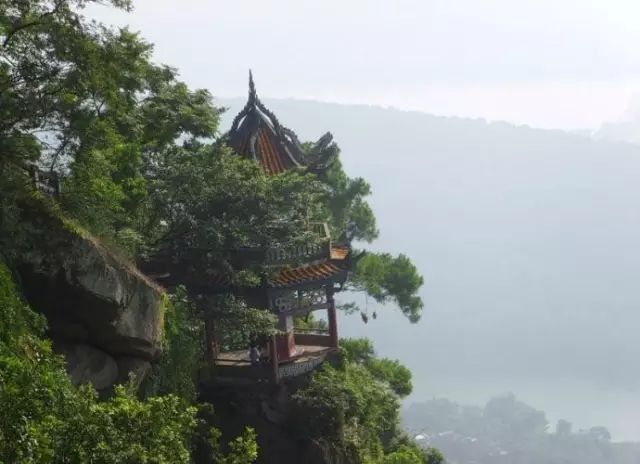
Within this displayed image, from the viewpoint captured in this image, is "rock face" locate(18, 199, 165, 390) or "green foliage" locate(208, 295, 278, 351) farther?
"green foliage" locate(208, 295, 278, 351)

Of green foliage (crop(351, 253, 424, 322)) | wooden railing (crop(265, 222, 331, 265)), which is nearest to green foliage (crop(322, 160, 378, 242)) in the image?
green foliage (crop(351, 253, 424, 322))

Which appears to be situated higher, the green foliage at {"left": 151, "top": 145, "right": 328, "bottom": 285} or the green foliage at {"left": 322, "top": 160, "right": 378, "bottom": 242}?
the green foliage at {"left": 322, "top": 160, "right": 378, "bottom": 242}

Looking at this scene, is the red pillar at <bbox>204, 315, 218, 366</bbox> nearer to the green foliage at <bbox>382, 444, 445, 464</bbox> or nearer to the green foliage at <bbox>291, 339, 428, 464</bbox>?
the green foliage at <bbox>291, 339, 428, 464</bbox>

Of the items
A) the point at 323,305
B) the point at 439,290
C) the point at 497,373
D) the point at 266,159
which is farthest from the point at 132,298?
the point at 439,290

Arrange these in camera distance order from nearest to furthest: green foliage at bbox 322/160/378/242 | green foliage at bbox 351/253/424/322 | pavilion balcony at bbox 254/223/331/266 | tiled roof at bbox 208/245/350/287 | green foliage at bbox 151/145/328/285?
green foliage at bbox 151/145/328/285 → pavilion balcony at bbox 254/223/331/266 → tiled roof at bbox 208/245/350/287 → green foliage at bbox 351/253/424/322 → green foliage at bbox 322/160/378/242

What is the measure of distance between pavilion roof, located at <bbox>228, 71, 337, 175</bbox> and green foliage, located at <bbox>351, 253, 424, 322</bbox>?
5.23m

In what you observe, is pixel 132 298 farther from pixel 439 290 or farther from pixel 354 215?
pixel 439 290

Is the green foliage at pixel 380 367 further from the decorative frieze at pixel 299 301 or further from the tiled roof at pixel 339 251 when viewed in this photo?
the decorative frieze at pixel 299 301

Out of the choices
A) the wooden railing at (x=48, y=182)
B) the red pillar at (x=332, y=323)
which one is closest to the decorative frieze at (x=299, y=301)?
the red pillar at (x=332, y=323)

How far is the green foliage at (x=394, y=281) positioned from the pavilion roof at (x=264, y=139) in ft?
17.2

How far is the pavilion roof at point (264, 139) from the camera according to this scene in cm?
1711

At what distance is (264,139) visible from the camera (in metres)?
17.5

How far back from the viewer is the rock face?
9930 millimetres

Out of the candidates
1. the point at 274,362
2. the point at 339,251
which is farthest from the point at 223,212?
the point at 339,251
